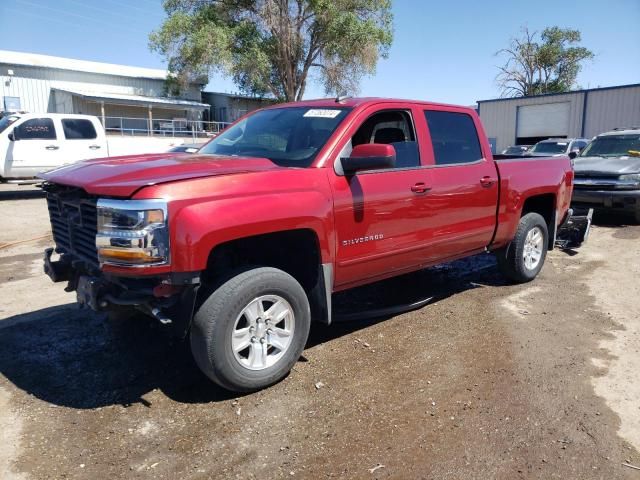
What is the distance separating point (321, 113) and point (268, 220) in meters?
1.36

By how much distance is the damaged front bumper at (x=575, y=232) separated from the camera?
Result: 309 inches

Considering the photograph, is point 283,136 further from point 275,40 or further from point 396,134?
point 275,40

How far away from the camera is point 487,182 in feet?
16.8

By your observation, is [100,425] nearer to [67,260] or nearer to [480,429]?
[67,260]

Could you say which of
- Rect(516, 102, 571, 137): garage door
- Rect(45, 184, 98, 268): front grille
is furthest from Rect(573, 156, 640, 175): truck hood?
Rect(516, 102, 571, 137): garage door

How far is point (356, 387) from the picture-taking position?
3.62m

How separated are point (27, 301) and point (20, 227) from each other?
5.20m

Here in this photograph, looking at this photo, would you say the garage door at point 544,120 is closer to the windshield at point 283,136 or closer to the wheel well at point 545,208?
the wheel well at point 545,208

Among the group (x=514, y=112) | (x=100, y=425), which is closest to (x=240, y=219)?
(x=100, y=425)

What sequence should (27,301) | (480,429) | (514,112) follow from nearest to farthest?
(480,429) → (27,301) → (514,112)

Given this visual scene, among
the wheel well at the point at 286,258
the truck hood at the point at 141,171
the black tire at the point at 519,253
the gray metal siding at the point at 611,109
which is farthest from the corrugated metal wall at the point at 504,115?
the truck hood at the point at 141,171

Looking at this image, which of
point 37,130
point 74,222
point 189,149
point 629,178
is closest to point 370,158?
point 74,222

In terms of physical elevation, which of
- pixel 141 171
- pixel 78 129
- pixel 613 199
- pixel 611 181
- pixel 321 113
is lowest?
pixel 613 199

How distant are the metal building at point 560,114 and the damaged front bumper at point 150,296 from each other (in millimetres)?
27708
